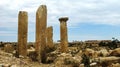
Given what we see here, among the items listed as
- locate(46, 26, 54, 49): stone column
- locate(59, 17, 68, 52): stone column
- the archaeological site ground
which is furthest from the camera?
locate(46, 26, 54, 49): stone column

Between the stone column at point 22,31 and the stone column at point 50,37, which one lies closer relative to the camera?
the stone column at point 22,31

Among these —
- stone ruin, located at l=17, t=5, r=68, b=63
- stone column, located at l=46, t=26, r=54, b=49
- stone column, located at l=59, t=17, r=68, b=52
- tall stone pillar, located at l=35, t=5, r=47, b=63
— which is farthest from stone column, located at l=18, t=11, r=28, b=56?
stone column, located at l=46, t=26, r=54, b=49

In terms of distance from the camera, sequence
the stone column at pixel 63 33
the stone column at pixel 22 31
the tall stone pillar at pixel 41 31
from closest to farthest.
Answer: the tall stone pillar at pixel 41 31
the stone column at pixel 22 31
the stone column at pixel 63 33

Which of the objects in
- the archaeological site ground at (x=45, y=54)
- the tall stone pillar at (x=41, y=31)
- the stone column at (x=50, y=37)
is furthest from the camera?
the stone column at (x=50, y=37)

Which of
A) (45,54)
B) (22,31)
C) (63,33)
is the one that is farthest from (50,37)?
(45,54)

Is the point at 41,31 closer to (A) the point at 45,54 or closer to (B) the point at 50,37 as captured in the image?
(A) the point at 45,54

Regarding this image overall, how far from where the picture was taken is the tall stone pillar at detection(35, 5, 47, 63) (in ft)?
83.5

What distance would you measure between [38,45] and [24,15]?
237cm

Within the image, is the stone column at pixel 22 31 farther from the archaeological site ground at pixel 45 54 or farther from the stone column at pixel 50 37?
the stone column at pixel 50 37

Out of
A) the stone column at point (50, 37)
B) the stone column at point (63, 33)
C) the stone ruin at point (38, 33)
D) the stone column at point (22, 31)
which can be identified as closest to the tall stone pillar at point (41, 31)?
the stone ruin at point (38, 33)

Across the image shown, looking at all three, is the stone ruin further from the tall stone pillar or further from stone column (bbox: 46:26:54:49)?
stone column (bbox: 46:26:54:49)

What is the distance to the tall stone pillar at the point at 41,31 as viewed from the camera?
25.4 m

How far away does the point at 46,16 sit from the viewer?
1015 inches

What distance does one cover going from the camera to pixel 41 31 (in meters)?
25.5
